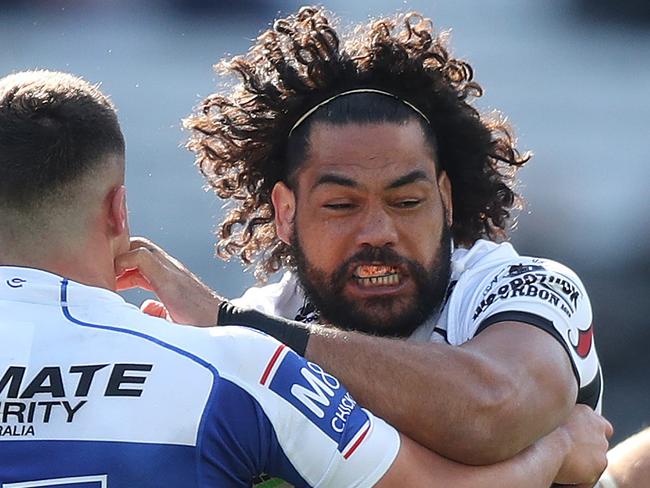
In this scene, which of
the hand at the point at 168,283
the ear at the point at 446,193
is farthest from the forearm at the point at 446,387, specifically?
the ear at the point at 446,193

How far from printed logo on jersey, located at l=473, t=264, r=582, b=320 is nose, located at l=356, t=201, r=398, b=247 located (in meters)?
0.38

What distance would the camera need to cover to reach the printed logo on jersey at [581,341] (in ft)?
11.6

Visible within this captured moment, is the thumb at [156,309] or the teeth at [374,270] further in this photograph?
the teeth at [374,270]

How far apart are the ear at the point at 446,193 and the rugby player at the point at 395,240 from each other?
0.01 metres

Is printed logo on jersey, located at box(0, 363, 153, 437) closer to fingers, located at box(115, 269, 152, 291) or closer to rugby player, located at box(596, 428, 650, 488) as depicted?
fingers, located at box(115, 269, 152, 291)

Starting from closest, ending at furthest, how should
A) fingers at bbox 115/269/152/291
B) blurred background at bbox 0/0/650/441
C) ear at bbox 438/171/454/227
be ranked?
fingers at bbox 115/269/152/291
ear at bbox 438/171/454/227
blurred background at bbox 0/0/650/441

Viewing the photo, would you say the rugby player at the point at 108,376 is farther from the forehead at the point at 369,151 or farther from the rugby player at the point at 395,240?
the forehead at the point at 369,151

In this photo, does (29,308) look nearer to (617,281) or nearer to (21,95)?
(21,95)

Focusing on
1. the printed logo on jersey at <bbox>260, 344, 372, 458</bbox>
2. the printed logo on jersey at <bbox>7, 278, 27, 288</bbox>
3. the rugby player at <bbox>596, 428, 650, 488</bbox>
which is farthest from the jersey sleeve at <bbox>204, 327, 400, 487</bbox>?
the rugby player at <bbox>596, 428, 650, 488</bbox>

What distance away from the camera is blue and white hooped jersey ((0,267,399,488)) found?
277cm

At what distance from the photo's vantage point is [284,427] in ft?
9.30

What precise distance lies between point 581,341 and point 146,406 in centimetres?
139

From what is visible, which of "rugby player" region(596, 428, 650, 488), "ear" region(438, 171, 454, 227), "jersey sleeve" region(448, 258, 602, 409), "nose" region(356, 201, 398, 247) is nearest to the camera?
"jersey sleeve" region(448, 258, 602, 409)

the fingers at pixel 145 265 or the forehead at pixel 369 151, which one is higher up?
the forehead at pixel 369 151
